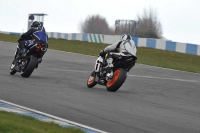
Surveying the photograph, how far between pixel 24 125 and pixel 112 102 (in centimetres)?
441

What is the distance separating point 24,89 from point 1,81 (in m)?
1.49

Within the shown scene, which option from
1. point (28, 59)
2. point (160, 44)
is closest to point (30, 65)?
point (28, 59)

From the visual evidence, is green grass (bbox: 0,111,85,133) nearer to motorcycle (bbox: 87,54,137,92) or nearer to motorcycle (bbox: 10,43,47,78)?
motorcycle (bbox: 87,54,137,92)

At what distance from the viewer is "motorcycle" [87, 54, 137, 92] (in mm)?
13805

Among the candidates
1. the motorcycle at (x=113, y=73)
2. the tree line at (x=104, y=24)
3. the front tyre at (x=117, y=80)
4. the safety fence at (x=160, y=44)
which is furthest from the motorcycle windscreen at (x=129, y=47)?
the tree line at (x=104, y=24)

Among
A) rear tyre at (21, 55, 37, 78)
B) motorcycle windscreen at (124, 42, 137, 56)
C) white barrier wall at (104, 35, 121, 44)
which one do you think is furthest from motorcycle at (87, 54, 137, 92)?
white barrier wall at (104, 35, 121, 44)

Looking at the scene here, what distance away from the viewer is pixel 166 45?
129 feet

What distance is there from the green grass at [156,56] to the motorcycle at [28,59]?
12.0 meters

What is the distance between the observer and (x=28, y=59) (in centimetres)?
1597

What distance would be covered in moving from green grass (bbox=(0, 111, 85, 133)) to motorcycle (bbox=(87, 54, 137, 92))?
519 cm

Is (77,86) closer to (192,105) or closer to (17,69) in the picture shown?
(17,69)

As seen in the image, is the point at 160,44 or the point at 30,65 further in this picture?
the point at 160,44

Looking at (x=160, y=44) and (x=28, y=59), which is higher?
(x=28, y=59)

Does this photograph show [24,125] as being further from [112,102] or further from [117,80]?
[117,80]
